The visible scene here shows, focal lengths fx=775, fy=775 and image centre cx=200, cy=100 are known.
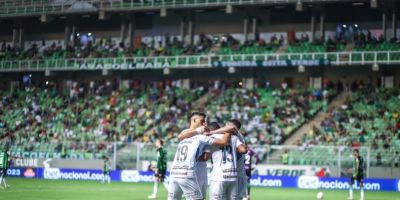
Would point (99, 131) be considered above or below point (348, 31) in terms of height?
below

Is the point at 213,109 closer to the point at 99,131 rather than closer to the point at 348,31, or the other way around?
the point at 99,131

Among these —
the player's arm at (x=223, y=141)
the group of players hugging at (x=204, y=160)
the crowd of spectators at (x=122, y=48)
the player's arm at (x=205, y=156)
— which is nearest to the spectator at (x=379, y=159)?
the crowd of spectators at (x=122, y=48)

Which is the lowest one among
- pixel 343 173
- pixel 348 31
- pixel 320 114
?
pixel 343 173

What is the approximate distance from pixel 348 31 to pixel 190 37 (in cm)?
1354

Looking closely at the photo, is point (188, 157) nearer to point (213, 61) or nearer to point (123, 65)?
point (213, 61)

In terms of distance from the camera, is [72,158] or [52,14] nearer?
[72,158]

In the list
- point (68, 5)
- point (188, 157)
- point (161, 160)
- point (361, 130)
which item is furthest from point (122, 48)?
point (188, 157)

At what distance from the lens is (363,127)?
50.6 metres

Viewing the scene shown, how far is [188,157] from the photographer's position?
15352 mm

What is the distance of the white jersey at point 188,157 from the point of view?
15258 millimetres

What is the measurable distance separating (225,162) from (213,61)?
44.9 meters

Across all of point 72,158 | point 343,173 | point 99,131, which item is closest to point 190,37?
point 99,131

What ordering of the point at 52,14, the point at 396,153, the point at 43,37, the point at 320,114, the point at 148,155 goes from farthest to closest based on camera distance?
the point at 43,37
the point at 52,14
the point at 320,114
the point at 148,155
the point at 396,153

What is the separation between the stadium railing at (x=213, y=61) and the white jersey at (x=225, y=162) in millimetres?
40671
